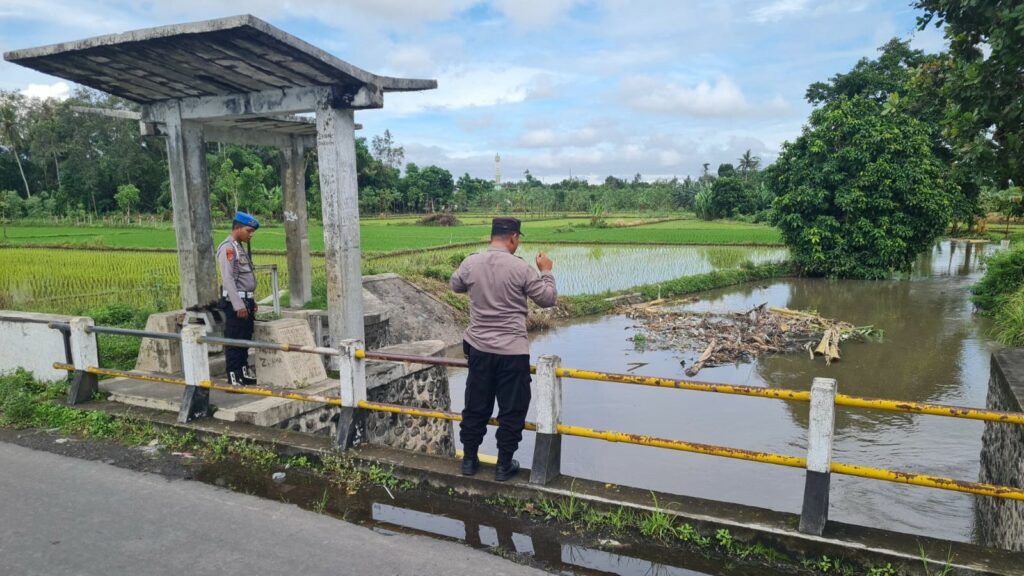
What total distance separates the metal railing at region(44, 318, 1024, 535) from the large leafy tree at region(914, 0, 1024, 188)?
3.96 meters

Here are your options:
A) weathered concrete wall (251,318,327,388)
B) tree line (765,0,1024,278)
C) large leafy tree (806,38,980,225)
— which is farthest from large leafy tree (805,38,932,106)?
weathered concrete wall (251,318,327,388)

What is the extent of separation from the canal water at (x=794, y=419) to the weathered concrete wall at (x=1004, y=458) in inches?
26.9

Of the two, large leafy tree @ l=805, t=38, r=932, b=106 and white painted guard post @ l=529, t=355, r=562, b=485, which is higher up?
large leafy tree @ l=805, t=38, r=932, b=106

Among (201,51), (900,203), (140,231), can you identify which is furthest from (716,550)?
(140,231)

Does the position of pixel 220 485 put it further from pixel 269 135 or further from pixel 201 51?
pixel 269 135

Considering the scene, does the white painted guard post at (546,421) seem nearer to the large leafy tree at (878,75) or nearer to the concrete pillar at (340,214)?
the concrete pillar at (340,214)

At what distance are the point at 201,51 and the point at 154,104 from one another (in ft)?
7.36

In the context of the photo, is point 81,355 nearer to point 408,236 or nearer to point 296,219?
point 296,219

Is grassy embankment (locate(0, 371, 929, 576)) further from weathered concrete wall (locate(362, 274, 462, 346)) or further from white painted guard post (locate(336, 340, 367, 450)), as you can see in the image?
weathered concrete wall (locate(362, 274, 462, 346))

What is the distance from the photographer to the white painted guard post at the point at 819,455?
11.0ft

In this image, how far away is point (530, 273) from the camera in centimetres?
394

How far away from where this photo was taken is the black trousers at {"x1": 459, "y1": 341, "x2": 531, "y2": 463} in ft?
13.0

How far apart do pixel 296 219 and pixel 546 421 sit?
291 inches

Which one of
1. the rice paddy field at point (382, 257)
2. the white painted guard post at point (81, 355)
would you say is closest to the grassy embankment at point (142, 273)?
the rice paddy field at point (382, 257)
